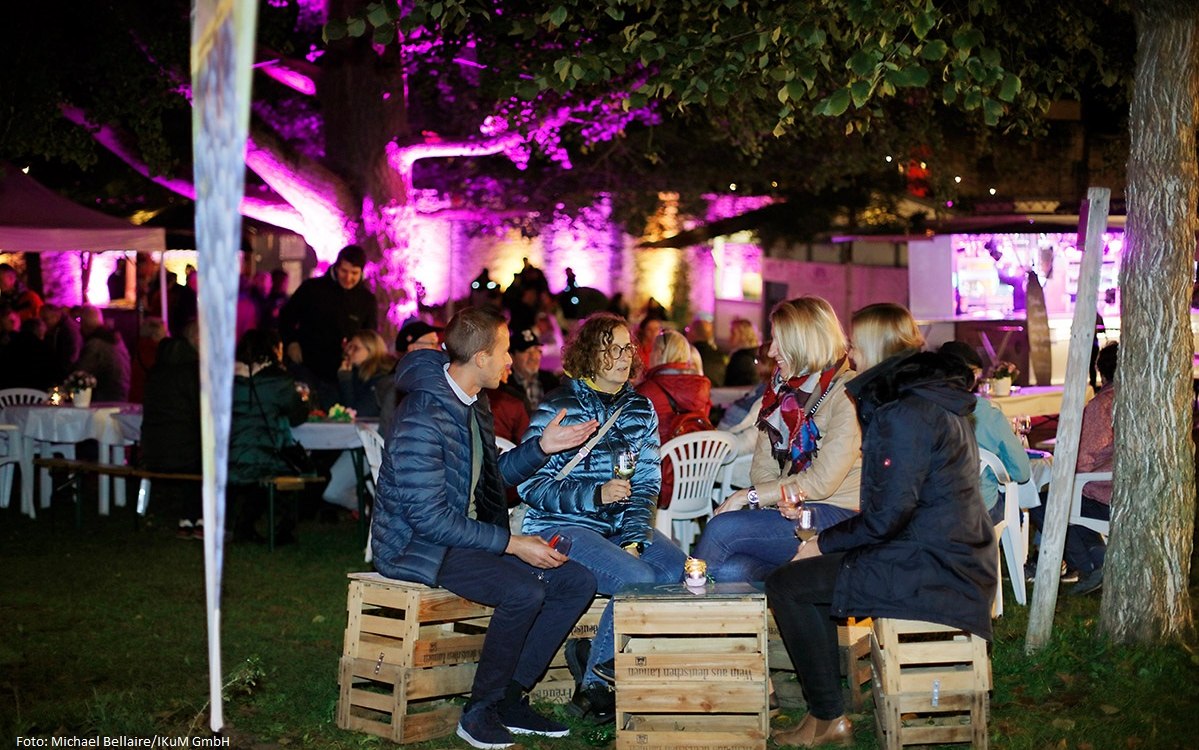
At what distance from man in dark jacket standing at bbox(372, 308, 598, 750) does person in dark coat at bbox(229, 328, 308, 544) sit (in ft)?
14.0

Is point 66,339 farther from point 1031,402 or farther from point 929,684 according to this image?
point 929,684

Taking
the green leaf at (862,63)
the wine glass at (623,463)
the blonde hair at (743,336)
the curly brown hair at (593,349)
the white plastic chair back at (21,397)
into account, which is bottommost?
the wine glass at (623,463)

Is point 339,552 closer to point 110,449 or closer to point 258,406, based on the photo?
point 258,406

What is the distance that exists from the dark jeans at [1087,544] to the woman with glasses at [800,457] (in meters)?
2.73

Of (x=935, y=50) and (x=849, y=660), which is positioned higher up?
(x=935, y=50)

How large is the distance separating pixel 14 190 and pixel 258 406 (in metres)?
6.37

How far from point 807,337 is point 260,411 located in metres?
4.77

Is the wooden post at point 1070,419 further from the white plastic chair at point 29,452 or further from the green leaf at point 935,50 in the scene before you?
the white plastic chair at point 29,452

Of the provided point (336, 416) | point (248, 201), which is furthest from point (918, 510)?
point (248, 201)

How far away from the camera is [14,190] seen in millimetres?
14203

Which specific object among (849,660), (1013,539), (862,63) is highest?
(862,63)

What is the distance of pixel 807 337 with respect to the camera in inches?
237

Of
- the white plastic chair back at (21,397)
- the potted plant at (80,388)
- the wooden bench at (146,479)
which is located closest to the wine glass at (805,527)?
the wooden bench at (146,479)

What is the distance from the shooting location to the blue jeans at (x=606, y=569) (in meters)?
5.58
